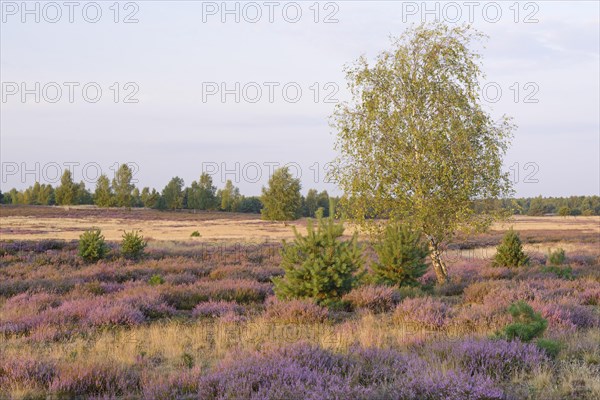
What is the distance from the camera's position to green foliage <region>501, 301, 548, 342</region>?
7.95 metres

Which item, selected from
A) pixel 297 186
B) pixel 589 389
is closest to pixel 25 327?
pixel 589 389

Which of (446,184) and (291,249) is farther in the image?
(446,184)

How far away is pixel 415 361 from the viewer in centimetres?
634

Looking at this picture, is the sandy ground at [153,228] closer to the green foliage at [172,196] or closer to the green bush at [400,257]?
the green bush at [400,257]

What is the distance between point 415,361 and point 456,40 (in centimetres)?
1545

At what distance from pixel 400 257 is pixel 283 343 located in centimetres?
873

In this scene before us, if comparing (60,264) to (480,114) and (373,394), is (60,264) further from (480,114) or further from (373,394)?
(373,394)

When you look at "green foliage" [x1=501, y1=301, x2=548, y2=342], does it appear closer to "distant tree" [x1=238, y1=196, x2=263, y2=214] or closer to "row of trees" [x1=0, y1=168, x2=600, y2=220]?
"row of trees" [x1=0, y1=168, x2=600, y2=220]

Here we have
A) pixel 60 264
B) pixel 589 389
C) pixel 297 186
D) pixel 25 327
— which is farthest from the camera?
pixel 297 186

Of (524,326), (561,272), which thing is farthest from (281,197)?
(524,326)

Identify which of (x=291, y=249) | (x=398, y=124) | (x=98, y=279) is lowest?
(x=98, y=279)

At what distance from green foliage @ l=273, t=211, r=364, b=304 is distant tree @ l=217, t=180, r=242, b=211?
388 feet

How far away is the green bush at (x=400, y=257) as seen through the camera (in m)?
15.5

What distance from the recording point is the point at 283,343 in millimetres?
7488
